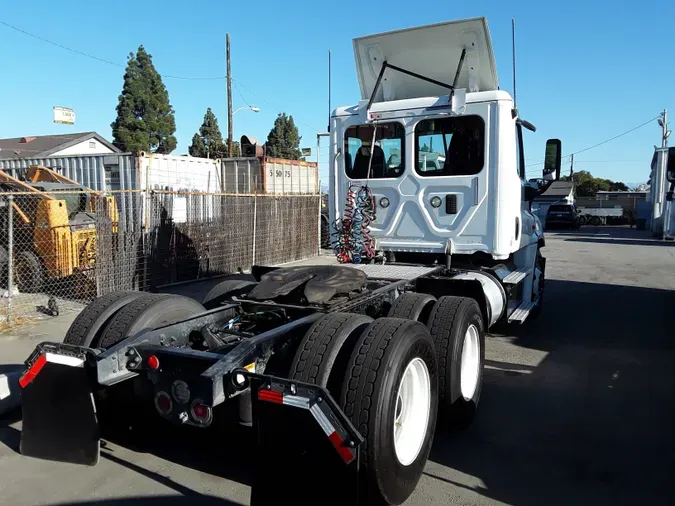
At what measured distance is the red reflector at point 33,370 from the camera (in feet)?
10.9

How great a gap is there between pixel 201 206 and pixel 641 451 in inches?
356

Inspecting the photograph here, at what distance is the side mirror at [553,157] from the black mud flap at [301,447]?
5.56 m

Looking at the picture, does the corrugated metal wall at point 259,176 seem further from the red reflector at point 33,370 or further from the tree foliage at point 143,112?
the tree foliage at point 143,112

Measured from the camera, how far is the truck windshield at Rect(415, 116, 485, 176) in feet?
20.6

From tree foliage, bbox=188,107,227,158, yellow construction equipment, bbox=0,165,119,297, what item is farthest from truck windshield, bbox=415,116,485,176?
tree foliage, bbox=188,107,227,158

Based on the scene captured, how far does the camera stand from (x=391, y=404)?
3102 mm

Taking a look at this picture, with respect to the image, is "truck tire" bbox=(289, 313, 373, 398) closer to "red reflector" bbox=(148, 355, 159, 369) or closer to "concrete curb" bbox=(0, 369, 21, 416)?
"red reflector" bbox=(148, 355, 159, 369)

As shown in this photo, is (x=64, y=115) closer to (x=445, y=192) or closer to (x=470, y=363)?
(x=445, y=192)

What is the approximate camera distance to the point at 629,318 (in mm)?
8750

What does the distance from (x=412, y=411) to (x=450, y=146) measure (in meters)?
3.68

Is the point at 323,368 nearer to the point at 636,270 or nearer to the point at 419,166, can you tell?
the point at 419,166

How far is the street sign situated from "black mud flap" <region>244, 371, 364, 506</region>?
21.5 metres

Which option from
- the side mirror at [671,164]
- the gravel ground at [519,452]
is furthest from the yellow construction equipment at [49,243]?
the side mirror at [671,164]

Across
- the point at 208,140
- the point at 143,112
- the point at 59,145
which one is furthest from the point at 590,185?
the point at 59,145
